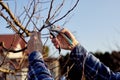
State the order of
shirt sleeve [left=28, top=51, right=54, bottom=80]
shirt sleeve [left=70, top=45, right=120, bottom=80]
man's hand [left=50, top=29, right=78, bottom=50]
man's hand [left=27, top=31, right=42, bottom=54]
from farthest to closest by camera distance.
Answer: shirt sleeve [left=70, top=45, right=120, bottom=80] < man's hand [left=50, top=29, right=78, bottom=50] < man's hand [left=27, top=31, right=42, bottom=54] < shirt sleeve [left=28, top=51, right=54, bottom=80]

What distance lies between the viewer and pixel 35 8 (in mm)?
3922

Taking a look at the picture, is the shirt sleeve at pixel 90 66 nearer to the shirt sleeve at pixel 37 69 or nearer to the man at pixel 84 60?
the man at pixel 84 60

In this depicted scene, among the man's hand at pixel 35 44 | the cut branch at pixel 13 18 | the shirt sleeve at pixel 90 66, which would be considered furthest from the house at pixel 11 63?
the man's hand at pixel 35 44

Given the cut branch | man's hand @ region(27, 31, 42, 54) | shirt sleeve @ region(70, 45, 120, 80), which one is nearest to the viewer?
man's hand @ region(27, 31, 42, 54)

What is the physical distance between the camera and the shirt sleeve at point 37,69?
209 centimetres

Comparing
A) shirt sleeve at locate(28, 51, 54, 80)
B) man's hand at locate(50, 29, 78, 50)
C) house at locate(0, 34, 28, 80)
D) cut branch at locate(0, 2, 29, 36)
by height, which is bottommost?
house at locate(0, 34, 28, 80)

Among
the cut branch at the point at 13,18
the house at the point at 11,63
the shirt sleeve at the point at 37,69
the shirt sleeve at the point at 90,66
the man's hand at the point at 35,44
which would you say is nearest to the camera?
the shirt sleeve at the point at 37,69

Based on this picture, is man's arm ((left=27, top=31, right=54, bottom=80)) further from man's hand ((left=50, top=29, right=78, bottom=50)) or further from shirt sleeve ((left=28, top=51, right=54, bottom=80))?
man's hand ((left=50, top=29, right=78, bottom=50))

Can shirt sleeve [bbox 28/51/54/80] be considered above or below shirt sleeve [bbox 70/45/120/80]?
above

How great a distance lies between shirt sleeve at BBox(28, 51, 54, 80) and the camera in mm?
2089

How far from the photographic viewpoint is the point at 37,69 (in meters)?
2.11

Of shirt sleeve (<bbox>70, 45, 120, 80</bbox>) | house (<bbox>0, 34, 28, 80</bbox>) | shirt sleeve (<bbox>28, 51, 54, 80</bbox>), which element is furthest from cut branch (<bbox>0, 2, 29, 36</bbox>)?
shirt sleeve (<bbox>28, 51, 54, 80</bbox>)

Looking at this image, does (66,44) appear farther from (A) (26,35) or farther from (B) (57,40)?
(A) (26,35)

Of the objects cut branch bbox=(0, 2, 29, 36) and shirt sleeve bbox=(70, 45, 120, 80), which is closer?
shirt sleeve bbox=(70, 45, 120, 80)
